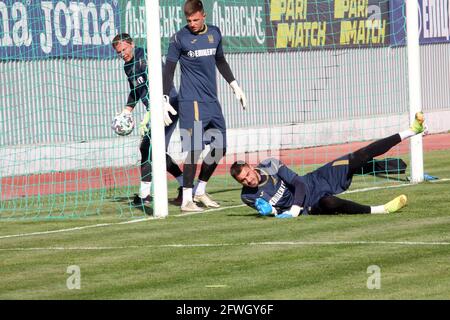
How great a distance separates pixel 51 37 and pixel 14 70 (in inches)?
38.4

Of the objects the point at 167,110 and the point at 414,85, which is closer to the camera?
the point at 167,110

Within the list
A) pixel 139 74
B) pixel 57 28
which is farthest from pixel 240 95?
pixel 57 28

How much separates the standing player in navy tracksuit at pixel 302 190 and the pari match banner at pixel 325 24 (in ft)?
37.3

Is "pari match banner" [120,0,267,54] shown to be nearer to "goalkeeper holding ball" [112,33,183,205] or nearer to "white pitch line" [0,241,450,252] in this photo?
"goalkeeper holding ball" [112,33,183,205]

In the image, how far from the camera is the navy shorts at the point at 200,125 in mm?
16125

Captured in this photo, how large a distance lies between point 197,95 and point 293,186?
2670 mm

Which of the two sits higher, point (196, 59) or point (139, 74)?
point (196, 59)

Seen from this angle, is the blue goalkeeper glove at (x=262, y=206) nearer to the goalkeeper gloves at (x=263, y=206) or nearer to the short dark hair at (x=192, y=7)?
the goalkeeper gloves at (x=263, y=206)

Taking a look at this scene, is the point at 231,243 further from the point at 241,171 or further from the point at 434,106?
the point at 434,106

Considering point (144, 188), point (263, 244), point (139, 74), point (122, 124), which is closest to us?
point (263, 244)

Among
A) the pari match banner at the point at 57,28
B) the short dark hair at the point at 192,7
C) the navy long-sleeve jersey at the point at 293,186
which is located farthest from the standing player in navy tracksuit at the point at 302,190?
the pari match banner at the point at 57,28

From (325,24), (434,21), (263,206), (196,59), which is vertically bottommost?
(263,206)

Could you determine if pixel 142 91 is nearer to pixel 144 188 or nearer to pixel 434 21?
pixel 144 188

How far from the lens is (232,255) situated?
1194cm
